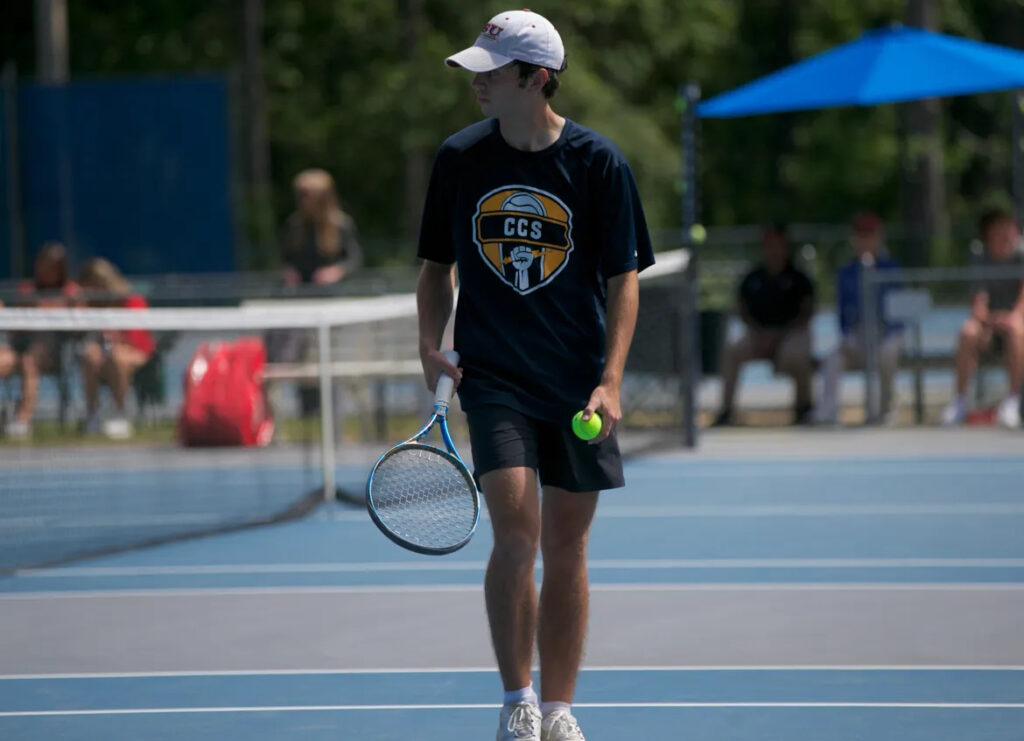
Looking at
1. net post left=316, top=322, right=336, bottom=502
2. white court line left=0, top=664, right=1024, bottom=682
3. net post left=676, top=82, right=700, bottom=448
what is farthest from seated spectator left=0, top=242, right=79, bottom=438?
net post left=676, top=82, right=700, bottom=448

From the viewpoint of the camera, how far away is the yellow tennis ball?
203 inches

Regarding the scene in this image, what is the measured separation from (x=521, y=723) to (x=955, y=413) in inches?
397

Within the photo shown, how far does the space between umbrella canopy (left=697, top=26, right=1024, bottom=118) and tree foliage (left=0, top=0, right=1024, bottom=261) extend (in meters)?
13.6

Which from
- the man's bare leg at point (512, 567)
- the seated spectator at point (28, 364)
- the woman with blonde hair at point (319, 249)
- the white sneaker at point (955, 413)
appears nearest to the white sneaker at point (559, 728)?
the man's bare leg at point (512, 567)

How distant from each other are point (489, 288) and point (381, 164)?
33.0 m

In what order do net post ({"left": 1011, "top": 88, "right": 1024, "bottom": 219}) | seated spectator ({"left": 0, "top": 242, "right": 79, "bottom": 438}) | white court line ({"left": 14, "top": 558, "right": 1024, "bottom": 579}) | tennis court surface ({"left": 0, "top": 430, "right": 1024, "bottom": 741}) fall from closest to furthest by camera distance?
tennis court surface ({"left": 0, "top": 430, "right": 1024, "bottom": 741}), white court line ({"left": 14, "top": 558, "right": 1024, "bottom": 579}), seated spectator ({"left": 0, "top": 242, "right": 79, "bottom": 438}), net post ({"left": 1011, "top": 88, "right": 1024, "bottom": 219})

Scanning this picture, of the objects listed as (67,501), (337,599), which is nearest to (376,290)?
(67,501)

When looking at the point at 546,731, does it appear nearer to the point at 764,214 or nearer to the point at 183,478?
the point at 183,478

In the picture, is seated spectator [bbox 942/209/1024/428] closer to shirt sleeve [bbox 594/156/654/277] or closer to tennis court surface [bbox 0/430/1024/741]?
tennis court surface [bbox 0/430/1024/741]

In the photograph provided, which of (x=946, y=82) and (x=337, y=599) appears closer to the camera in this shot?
(x=337, y=599)

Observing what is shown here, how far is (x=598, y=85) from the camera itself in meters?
33.8

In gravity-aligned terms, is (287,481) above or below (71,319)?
below

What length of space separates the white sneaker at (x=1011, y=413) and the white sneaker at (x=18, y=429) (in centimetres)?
743

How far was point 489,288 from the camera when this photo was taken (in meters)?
5.27
